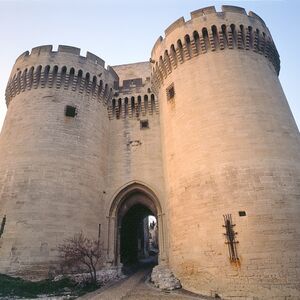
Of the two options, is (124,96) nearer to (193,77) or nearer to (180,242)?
(193,77)

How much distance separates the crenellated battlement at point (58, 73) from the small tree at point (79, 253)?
7.56 m

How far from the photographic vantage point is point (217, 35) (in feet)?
39.3

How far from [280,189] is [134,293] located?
5833mm

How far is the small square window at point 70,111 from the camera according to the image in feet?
44.8

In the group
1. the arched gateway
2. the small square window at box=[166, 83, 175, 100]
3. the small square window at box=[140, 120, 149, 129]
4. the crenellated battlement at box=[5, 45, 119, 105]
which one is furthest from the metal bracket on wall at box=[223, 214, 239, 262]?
the crenellated battlement at box=[5, 45, 119, 105]

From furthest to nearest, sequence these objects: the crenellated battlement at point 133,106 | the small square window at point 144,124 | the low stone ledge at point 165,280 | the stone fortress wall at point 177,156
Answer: the crenellated battlement at point 133,106 < the small square window at point 144,124 < the low stone ledge at point 165,280 < the stone fortress wall at point 177,156

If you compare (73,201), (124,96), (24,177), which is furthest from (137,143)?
(24,177)

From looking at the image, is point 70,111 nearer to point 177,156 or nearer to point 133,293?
point 177,156

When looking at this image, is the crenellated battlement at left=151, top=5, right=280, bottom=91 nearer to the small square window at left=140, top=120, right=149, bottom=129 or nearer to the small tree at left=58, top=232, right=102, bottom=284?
the small square window at left=140, top=120, right=149, bottom=129

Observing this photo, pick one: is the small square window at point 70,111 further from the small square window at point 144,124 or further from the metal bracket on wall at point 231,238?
the metal bracket on wall at point 231,238

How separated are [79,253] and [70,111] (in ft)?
22.9

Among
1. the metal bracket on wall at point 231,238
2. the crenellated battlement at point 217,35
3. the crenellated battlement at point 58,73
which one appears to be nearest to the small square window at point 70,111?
the crenellated battlement at point 58,73

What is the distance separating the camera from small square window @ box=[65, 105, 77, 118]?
13.7 metres

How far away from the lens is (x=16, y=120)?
43.8 feet
